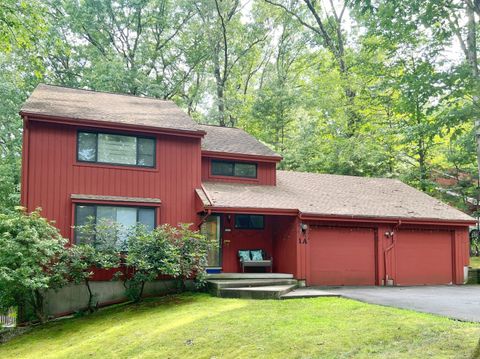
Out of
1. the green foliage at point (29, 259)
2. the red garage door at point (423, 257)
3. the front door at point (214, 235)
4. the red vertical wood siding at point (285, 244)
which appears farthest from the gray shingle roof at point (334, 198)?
the green foliage at point (29, 259)

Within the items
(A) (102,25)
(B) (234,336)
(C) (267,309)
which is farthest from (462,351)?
(A) (102,25)

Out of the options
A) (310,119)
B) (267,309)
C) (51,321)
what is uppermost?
(310,119)

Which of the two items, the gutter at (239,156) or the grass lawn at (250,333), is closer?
the grass lawn at (250,333)

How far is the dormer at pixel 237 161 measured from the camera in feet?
52.4

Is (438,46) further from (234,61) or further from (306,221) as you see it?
(234,61)

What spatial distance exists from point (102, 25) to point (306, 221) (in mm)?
18806

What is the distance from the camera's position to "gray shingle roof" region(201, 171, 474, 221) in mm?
14484

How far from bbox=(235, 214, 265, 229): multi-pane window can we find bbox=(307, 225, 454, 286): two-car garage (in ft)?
6.29

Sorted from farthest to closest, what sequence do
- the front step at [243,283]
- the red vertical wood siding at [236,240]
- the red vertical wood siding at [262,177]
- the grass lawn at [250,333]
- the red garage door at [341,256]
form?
1. the red vertical wood siding at [262,177]
2. the red vertical wood siding at [236,240]
3. the red garage door at [341,256]
4. the front step at [243,283]
5. the grass lawn at [250,333]

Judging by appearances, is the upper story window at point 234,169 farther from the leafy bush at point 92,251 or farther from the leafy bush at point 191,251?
the leafy bush at point 92,251

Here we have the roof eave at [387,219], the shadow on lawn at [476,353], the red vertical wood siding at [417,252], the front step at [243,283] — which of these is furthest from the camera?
the red vertical wood siding at [417,252]

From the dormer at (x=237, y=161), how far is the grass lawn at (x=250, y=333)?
536 centimetres

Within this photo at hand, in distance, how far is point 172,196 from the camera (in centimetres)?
1416

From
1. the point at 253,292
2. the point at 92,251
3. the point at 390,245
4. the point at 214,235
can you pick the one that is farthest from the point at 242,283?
the point at 390,245
